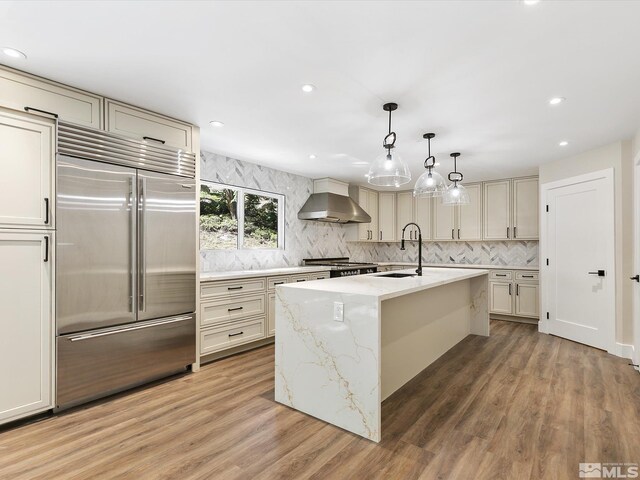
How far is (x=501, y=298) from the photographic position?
5.64 meters

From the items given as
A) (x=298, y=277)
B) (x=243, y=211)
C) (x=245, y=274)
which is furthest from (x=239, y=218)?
(x=298, y=277)

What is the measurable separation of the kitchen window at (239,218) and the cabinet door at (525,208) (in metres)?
3.89

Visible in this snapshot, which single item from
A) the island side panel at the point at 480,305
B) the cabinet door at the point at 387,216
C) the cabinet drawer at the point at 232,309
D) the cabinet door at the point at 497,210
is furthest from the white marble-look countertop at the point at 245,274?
→ the cabinet door at the point at 497,210

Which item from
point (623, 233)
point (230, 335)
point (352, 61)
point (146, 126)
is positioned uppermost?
point (352, 61)

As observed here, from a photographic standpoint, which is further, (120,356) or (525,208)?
(525,208)

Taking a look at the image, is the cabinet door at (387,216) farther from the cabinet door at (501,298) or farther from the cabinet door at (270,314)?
the cabinet door at (270,314)

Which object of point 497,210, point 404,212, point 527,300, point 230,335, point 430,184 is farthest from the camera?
point 404,212

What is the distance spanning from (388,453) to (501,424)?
90cm

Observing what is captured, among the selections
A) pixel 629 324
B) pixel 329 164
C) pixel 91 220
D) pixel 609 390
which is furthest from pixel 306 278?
pixel 629 324

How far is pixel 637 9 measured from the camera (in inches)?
67.7

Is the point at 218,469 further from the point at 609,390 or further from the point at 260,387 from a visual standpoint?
the point at 609,390

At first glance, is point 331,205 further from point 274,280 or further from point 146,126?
point 146,126

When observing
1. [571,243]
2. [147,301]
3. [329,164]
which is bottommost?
[147,301]

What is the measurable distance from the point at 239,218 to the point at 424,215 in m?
3.77
